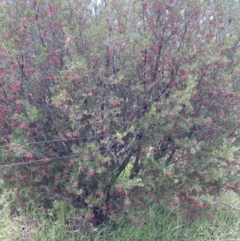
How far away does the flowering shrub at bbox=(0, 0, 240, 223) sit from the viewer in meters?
3.22

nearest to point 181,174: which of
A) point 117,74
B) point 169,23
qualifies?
point 117,74

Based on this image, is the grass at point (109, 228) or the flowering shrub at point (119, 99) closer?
the flowering shrub at point (119, 99)

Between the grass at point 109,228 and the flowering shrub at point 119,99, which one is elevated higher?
the flowering shrub at point 119,99

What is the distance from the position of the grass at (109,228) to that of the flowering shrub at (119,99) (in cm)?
35

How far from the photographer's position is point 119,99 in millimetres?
3287

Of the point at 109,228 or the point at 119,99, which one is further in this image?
the point at 109,228

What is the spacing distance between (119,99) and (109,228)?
153 cm

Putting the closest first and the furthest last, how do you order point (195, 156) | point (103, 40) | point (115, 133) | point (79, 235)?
point (103, 40) → point (115, 133) → point (195, 156) → point (79, 235)

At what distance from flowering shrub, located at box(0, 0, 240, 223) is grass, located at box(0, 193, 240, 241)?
1.16 feet

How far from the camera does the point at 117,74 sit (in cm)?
331

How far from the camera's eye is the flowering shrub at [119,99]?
10.6ft

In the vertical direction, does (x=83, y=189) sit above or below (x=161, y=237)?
above

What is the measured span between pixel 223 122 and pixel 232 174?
0.55 meters

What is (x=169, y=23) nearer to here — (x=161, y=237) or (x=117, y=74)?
(x=117, y=74)
